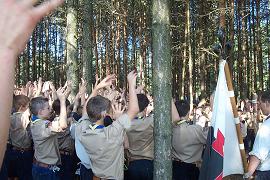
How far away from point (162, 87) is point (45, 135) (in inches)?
67.1

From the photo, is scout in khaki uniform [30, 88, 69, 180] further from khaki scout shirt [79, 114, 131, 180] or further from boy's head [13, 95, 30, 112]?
boy's head [13, 95, 30, 112]

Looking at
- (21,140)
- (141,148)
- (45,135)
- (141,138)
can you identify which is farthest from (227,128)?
(21,140)

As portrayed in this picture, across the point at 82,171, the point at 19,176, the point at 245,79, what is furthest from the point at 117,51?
the point at 82,171

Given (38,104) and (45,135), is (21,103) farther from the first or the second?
(45,135)

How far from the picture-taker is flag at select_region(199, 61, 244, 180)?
4.03m

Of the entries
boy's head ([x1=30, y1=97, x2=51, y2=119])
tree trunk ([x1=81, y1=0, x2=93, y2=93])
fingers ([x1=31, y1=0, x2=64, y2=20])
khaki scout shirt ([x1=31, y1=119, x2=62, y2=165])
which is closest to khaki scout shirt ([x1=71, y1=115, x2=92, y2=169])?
khaki scout shirt ([x1=31, y1=119, x2=62, y2=165])

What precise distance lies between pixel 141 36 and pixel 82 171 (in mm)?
15218

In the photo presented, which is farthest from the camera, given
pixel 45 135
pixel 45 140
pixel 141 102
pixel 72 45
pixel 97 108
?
pixel 72 45

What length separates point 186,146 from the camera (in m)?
5.64

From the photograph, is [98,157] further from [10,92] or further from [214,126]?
[10,92]

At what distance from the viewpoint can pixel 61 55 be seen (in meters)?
33.0

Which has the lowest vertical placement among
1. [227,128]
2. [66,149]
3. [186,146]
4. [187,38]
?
[66,149]

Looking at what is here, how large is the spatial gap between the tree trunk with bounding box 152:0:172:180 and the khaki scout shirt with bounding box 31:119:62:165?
1.32m

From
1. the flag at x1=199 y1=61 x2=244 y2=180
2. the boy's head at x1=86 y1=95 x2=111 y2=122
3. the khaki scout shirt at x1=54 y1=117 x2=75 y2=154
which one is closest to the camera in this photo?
the flag at x1=199 y1=61 x2=244 y2=180
